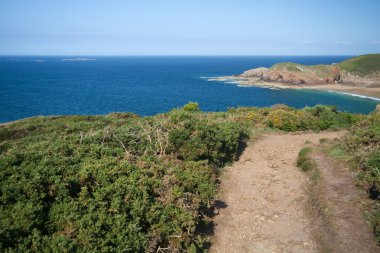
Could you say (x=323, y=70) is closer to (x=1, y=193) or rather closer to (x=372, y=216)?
(x=372, y=216)

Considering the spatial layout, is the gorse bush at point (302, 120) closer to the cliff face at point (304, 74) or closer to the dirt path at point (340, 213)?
the dirt path at point (340, 213)

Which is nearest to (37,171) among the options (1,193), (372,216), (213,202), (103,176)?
(1,193)

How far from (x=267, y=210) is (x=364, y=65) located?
113134mm

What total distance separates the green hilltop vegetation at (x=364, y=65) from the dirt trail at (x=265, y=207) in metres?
98.8

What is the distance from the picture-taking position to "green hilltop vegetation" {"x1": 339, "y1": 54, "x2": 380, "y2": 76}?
9894 cm

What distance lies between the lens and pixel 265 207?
35.8 feet

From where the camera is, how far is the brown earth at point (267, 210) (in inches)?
346

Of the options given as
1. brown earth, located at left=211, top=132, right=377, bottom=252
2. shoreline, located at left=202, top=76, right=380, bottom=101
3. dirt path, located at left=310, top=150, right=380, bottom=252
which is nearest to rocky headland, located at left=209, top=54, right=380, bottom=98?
shoreline, located at left=202, top=76, right=380, bottom=101

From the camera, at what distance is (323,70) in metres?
97.2

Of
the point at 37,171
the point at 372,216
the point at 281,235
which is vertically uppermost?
the point at 37,171

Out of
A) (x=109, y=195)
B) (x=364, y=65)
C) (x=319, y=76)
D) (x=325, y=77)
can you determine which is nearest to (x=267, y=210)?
(x=109, y=195)

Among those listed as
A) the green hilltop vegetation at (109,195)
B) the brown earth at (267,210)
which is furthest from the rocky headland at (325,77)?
the green hilltop vegetation at (109,195)

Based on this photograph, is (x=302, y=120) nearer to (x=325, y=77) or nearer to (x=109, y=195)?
(x=109, y=195)

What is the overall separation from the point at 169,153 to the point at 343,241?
7870 millimetres
